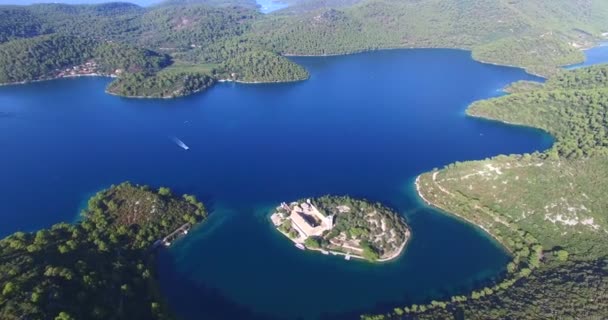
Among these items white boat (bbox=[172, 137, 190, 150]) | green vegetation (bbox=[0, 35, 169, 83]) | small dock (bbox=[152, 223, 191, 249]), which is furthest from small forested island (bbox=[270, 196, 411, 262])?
green vegetation (bbox=[0, 35, 169, 83])

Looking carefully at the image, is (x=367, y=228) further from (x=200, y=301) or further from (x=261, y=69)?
(x=261, y=69)

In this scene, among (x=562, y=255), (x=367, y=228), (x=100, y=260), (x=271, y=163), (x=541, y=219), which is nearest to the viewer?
(x=100, y=260)

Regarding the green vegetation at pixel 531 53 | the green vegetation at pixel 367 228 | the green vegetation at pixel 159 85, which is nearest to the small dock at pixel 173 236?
the green vegetation at pixel 367 228

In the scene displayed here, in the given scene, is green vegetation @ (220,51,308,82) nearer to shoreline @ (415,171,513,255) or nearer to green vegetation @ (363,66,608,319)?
green vegetation @ (363,66,608,319)

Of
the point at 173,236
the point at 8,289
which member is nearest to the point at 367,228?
the point at 173,236

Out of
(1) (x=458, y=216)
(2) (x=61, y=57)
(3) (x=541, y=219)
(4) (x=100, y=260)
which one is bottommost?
(1) (x=458, y=216)

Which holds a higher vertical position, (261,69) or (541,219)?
(261,69)

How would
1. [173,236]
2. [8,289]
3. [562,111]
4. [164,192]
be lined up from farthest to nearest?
[562,111] < [164,192] < [173,236] < [8,289]

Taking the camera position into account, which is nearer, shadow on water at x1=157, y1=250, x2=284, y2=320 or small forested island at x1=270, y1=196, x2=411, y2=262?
shadow on water at x1=157, y1=250, x2=284, y2=320
